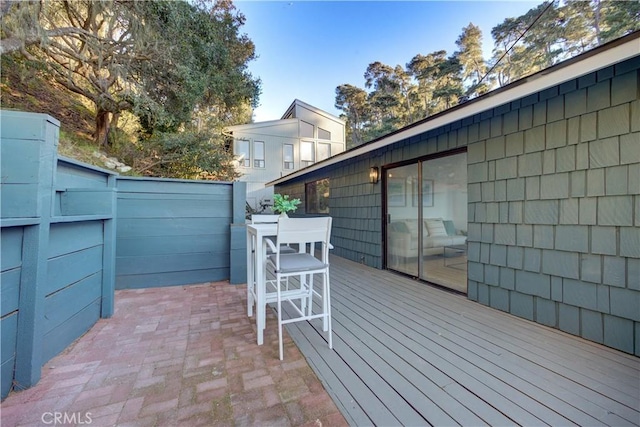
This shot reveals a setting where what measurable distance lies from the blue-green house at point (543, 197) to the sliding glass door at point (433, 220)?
2cm

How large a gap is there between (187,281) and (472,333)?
A: 3613mm

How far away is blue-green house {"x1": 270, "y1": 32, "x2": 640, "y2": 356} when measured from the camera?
2.06 m

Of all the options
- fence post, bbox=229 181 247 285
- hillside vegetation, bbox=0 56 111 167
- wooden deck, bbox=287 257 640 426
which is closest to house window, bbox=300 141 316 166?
hillside vegetation, bbox=0 56 111 167

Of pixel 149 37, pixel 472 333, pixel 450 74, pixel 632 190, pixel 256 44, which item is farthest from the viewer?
pixel 450 74

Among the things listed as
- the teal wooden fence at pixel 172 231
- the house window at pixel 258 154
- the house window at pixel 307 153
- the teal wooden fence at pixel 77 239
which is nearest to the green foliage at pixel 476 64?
the house window at pixel 307 153

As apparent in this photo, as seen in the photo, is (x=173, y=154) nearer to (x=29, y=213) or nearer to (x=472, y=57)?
(x=29, y=213)

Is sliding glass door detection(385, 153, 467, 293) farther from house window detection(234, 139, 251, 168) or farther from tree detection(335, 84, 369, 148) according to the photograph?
tree detection(335, 84, 369, 148)

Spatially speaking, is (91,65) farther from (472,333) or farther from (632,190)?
(632,190)

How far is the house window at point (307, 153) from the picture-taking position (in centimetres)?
1396

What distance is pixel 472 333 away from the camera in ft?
7.80

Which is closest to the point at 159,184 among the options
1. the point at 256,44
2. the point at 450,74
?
the point at 256,44

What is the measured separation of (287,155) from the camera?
1360cm

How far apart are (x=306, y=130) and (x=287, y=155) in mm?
1766

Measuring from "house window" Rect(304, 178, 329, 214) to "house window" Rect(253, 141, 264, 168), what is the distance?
5.44 metres
